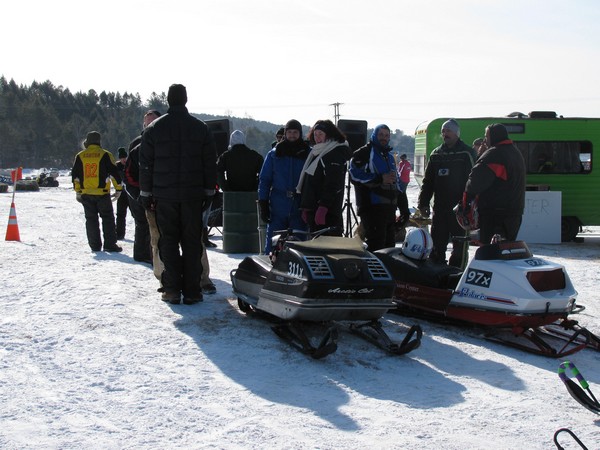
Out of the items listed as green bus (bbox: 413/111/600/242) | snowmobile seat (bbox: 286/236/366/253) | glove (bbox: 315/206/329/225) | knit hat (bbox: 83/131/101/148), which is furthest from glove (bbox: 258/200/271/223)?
green bus (bbox: 413/111/600/242)

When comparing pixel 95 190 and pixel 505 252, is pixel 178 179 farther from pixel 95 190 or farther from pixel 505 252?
pixel 95 190

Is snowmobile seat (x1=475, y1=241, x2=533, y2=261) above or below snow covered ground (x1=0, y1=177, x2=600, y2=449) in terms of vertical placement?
above

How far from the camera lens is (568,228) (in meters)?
15.2

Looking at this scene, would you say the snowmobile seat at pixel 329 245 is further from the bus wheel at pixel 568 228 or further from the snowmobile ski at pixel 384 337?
the bus wheel at pixel 568 228

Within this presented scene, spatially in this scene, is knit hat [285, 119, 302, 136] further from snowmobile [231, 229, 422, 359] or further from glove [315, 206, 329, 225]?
snowmobile [231, 229, 422, 359]

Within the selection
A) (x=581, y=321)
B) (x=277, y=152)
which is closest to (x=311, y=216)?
(x=277, y=152)

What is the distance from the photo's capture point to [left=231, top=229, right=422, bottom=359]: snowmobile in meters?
5.58

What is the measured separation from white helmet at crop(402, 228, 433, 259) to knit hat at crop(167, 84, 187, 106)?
2546 millimetres

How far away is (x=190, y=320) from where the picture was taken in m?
6.48

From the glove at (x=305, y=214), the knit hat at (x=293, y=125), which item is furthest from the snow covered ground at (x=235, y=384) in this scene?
the knit hat at (x=293, y=125)

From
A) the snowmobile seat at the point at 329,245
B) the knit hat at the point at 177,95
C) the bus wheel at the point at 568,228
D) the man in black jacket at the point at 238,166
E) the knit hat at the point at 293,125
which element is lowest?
the bus wheel at the point at 568,228

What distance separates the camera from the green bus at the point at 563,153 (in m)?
15.4

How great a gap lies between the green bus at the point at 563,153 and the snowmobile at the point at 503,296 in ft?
28.8

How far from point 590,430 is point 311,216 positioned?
3592 mm
